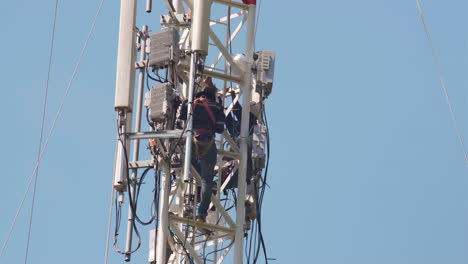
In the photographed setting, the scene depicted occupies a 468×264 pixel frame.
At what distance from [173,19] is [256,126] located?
7.68ft

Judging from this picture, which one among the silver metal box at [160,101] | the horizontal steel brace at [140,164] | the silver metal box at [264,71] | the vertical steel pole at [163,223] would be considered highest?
the silver metal box at [264,71]

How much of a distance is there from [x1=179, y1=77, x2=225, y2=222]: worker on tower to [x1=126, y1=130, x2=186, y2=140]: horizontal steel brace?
0.75 metres

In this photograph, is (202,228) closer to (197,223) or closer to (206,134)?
(197,223)

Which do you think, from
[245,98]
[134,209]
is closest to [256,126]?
[245,98]

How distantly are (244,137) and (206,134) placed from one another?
2.88 ft

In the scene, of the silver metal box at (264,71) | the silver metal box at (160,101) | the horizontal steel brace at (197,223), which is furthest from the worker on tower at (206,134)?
the silver metal box at (264,71)

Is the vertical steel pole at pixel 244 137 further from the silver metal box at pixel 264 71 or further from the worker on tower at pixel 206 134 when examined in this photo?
the worker on tower at pixel 206 134

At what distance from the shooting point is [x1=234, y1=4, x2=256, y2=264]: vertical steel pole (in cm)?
3491

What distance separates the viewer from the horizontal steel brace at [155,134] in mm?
33778

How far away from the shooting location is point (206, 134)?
34.7m

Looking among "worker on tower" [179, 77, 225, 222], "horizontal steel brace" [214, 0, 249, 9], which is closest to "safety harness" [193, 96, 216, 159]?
"worker on tower" [179, 77, 225, 222]

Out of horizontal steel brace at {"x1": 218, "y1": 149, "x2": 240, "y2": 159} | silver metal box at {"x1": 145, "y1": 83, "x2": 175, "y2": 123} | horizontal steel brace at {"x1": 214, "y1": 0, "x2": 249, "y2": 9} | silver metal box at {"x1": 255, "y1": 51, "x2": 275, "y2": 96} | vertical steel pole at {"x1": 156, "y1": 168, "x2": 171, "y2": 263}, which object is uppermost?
horizontal steel brace at {"x1": 214, "y1": 0, "x2": 249, "y2": 9}

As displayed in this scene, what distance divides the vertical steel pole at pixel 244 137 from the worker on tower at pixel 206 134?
51 centimetres

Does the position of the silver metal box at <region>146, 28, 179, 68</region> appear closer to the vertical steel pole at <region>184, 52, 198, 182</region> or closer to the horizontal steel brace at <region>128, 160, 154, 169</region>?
the vertical steel pole at <region>184, 52, 198, 182</region>
